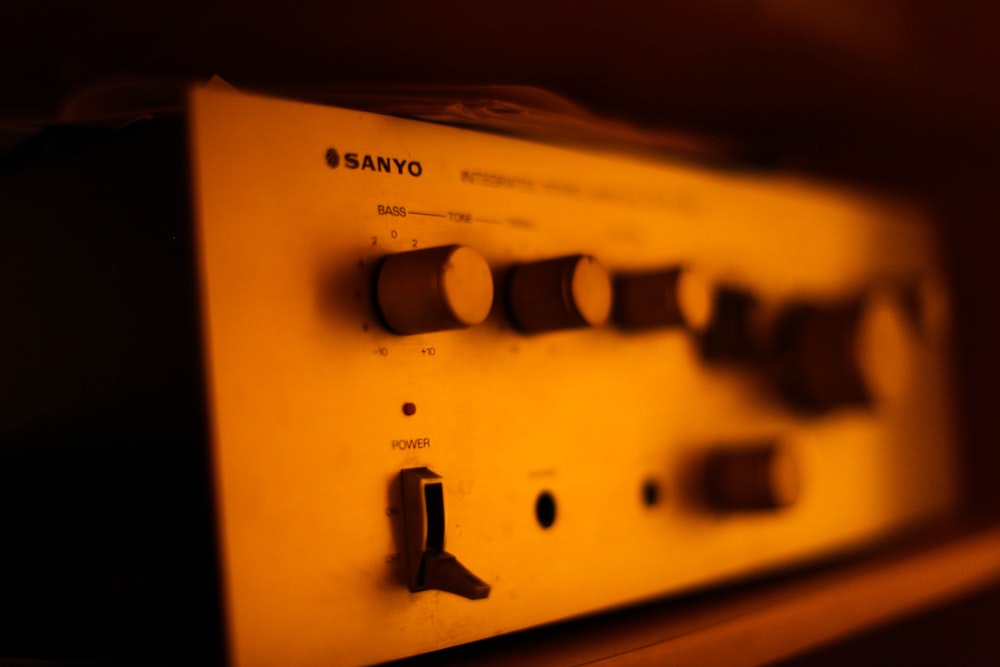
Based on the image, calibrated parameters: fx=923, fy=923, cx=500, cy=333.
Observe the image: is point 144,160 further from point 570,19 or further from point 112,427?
point 570,19

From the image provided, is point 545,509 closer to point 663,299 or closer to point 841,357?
point 663,299

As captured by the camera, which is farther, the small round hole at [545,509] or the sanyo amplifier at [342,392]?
the small round hole at [545,509]

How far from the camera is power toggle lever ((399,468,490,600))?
15.9 inches

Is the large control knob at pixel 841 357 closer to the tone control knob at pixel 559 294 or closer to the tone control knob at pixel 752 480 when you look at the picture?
the tone control knob at pixel 752 480

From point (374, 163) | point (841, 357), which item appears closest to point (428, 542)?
point (374, 163)

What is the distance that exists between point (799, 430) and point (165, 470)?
1.48ft

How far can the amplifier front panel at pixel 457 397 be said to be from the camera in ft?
1.24

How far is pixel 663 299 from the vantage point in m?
0.52

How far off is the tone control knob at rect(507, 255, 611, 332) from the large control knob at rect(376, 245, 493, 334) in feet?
0.16

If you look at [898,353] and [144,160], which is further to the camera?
[898,353]

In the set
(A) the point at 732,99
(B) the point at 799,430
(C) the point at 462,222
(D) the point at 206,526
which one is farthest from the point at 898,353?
(D) the point at 206,526

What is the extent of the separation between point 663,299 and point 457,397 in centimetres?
14

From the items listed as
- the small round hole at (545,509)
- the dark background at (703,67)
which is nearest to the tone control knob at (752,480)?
the small round hole at (545,509)

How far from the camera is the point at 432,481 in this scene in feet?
1.36
